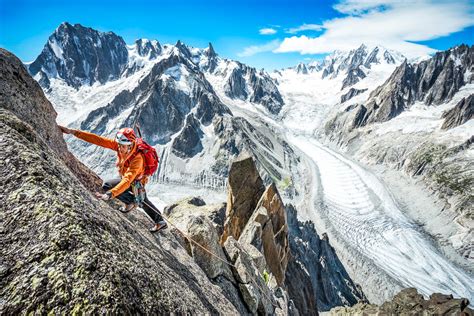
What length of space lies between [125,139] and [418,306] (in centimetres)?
3801

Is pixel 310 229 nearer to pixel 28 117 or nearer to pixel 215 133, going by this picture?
pixel 28 117

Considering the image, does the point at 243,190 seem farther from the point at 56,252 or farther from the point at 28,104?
the point at 56,252

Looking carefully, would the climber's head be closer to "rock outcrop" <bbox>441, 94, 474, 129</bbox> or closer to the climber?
the climber

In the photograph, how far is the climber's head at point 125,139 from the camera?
28.6 feet

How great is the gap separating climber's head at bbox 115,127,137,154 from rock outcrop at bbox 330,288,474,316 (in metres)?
35.5

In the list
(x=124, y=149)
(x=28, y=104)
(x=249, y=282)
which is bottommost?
(x=249, y=282)

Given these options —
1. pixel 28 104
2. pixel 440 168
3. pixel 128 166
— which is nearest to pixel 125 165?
pixel 128 166

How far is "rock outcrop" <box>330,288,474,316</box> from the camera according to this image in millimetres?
29312

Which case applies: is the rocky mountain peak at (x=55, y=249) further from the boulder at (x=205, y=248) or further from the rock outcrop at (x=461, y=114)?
the rock outcrop at (x=461, y=114)

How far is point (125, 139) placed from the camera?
875 cm

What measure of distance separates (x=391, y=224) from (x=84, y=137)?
12077cm

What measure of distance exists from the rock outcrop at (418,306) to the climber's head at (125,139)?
35.5 m

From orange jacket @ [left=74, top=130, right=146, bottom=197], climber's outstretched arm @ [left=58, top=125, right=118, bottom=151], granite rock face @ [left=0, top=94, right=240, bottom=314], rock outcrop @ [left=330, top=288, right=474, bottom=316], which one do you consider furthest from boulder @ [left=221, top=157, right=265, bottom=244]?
granite rock face @ [left=0, top=94, right=240, bottom=314]

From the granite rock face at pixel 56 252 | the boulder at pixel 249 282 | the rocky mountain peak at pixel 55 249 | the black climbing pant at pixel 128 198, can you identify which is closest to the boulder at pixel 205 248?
the boulder at pixel 249 282
